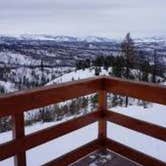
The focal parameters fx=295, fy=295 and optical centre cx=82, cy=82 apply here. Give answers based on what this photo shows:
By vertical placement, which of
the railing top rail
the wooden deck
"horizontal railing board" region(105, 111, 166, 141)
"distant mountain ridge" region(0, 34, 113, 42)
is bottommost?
the wooden deck

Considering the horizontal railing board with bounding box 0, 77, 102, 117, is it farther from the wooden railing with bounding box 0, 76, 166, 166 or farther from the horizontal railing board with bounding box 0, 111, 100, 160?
the horizontal railing board with bounding box 0, 111, 100, 160

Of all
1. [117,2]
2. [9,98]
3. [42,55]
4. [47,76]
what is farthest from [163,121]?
[47,76]

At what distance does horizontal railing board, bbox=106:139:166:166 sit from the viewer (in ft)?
8.23

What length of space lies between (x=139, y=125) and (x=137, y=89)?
31cm

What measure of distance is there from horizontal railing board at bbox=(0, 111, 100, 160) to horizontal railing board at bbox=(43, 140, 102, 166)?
0.84 ft

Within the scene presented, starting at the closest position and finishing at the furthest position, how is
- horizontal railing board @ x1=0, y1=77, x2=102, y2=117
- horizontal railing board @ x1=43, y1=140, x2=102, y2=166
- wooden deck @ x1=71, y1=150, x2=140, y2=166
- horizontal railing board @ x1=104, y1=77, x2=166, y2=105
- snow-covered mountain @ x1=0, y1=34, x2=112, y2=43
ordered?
horizontal railing board @ x1=0, y1=77, x2=102, y2=117
horizontal railing board @ x1=104, y1=77, x2=166, y2=105
horizontal railing board @ x1=43, y1=140, x2=102, y2=166
wooden deck @ x1=71, y1=150, x2=140, y2=166
snow-covered mountain @ x1=0, y1=34, x2=112, y2=43

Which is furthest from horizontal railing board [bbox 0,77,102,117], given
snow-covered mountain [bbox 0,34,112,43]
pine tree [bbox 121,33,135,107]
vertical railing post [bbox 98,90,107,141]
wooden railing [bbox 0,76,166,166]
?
snow-covered mountain [bbox 0,34,112,43]

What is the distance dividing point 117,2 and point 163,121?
14.6 feet

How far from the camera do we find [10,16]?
11586mm

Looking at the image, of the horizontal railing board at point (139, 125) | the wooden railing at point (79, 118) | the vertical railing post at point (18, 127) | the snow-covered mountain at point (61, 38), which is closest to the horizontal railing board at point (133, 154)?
the wooden railing at point (79, 118)

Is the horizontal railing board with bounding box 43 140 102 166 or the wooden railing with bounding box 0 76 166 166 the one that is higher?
the wooden railing with bounding box 0 76 166 166

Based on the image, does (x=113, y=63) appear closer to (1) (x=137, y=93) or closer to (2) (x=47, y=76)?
(2) (x=47, y=76)

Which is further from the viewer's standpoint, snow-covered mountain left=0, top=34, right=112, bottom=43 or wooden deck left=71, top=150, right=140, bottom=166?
snow-covered mountain left=0, top=34, right=112, bottom=43

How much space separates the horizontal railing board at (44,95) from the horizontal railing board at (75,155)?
536 millimetres
